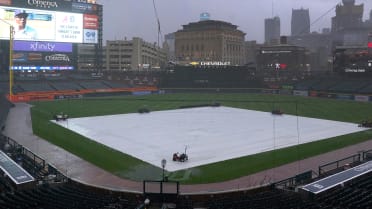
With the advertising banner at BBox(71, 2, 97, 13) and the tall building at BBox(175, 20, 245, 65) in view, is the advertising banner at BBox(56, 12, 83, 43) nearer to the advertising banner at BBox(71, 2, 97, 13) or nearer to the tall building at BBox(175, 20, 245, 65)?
the advertising banner at BBox(71, 2, 97, 13)

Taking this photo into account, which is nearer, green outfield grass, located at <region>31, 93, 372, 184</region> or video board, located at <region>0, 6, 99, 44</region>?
green outfield grass, located at <region>31, 93, 372, 184</region>

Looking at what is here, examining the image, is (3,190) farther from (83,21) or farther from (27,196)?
(83,21)

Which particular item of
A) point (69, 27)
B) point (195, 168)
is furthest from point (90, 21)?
point (195, 168)

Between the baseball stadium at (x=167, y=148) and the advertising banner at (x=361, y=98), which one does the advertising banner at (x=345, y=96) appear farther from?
the advertising banner at (x=361, y=98)

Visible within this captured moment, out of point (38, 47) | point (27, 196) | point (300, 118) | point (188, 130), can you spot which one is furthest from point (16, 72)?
point (27, 196)

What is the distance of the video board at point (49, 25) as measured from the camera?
78.5 metres

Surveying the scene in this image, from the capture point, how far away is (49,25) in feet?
275

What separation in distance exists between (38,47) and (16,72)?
10833 mm

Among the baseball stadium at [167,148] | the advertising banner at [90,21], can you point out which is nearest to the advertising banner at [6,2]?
the baseball stadium at [167,148]

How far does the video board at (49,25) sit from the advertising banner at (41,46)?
922 millimetres

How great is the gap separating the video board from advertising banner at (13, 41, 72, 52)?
92cm

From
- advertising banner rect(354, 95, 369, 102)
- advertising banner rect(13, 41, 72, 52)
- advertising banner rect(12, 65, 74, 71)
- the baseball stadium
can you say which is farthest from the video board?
advertising banner rect(354, 95, 369, 102)

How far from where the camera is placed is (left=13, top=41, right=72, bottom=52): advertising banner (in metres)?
81.7

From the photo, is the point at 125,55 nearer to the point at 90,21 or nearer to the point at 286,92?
the point at 90,21
